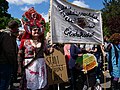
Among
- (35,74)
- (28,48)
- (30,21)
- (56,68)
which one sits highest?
(30,21)

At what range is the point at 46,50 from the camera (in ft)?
15.5

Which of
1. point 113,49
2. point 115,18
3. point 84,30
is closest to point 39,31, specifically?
point 84,30

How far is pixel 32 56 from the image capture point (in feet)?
15.0

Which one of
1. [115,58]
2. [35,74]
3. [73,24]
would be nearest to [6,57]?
[35,74]

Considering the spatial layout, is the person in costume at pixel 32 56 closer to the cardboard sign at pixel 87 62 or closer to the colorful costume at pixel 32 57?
the colorful costume at pixel 32 57

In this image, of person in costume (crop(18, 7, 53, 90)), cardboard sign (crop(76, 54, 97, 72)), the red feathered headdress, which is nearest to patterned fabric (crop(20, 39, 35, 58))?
person in costume (crop(18, 7, 53, 90))

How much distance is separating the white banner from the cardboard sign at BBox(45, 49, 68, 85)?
1.06m

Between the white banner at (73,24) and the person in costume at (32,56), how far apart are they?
1180mm

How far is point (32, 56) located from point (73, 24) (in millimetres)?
2136

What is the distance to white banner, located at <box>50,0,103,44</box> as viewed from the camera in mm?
6027

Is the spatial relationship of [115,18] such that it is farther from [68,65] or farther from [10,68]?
[10,68]

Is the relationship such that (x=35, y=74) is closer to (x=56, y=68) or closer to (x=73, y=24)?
(x=73, y=24)

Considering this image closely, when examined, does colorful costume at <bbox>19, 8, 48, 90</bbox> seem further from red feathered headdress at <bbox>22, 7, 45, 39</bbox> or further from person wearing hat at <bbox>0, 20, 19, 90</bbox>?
person wearing hat at <bbox>0, 20, 19, 90</bbox>

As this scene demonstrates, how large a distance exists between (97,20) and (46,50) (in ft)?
8.13
